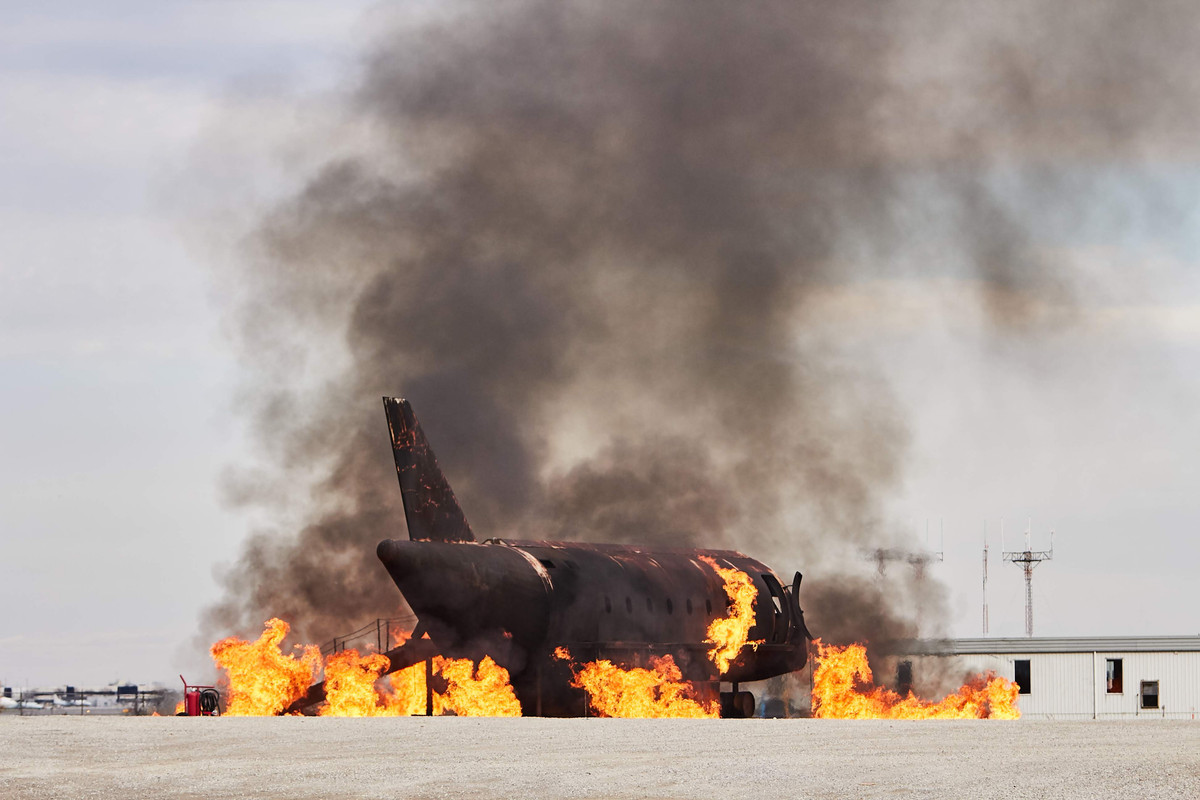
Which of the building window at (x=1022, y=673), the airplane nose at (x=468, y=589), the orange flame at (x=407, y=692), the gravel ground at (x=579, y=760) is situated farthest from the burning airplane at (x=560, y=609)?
the building window at (x=1022, y=673)

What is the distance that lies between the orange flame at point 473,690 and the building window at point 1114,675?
1270 inches

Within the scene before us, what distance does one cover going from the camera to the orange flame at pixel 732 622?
4438cm

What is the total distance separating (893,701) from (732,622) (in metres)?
6.33

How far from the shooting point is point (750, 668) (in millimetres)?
45656

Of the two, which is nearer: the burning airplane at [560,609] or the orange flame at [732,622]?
the burning airplane at [560,609]

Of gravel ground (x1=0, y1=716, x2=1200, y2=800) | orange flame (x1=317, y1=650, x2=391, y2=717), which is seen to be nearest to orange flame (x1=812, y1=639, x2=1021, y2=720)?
gravel ground (x1=0, y1=716, x2=1200, y2=800)

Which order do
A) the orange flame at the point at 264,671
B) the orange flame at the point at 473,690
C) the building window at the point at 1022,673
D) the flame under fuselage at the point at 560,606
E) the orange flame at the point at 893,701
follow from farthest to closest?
the building window at the point at 1022,673 → the orange flame at the point at 893,701 → the orange flame at the point at 264,671 → the orange flame at the point at 473,690 → the flame under fuselage at the point at 560,606

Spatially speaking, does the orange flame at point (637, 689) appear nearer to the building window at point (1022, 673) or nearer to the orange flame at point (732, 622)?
the orange flame at point (732, 622)

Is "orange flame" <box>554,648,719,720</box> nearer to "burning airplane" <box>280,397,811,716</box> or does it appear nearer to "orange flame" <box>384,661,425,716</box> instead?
"burning airplane" <box>280,397,811,716</box>

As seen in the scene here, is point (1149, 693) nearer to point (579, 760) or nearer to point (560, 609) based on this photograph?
point (560, 609)

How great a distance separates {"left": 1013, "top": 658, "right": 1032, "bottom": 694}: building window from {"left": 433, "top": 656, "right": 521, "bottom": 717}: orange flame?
1223 inches

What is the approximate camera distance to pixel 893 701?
46.8 meters

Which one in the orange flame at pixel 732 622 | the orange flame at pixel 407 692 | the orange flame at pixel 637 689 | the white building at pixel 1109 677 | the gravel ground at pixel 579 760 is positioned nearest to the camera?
the gravel ground at pixel 579 760

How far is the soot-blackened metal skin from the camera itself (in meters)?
37.3
